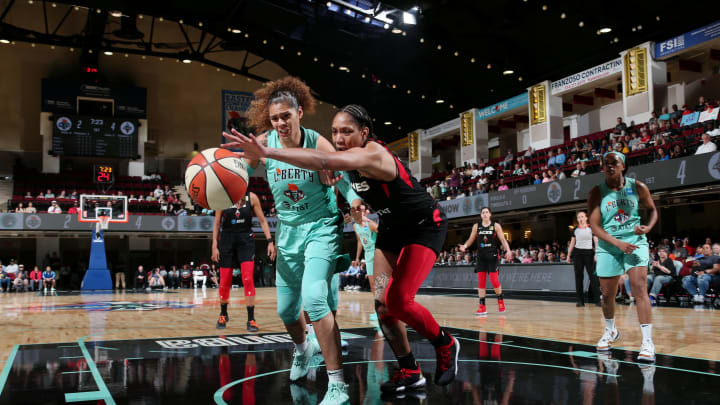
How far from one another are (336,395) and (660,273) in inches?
399

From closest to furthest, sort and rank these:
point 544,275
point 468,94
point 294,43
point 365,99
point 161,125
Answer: point 544,275
point 294,43
point 468,94
point 365,99
point 161,125

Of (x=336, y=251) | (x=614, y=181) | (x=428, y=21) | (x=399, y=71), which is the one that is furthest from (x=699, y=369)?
(x=399, y=71)

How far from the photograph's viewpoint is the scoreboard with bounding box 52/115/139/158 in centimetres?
2786

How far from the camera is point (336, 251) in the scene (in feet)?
12.1

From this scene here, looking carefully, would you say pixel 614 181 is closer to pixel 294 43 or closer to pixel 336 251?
pixel 336 251

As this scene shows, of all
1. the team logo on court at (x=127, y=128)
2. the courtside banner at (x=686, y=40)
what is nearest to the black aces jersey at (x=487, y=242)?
the courtside banner at (x=686, y=40)

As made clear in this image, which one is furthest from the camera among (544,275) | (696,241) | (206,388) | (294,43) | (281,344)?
(294,43)

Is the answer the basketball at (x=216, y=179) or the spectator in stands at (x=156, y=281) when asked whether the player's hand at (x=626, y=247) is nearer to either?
the basketball at (x=216, y=179)

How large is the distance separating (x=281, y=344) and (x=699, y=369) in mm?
3590

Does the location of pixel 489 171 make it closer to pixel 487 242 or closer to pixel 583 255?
pixel 583 255

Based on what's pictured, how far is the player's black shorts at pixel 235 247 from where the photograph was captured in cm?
696

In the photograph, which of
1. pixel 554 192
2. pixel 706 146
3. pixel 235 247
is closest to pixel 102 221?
pixel 554 192

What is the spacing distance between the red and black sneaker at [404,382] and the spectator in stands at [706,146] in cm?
1250

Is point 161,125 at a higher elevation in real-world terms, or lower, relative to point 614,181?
higher
